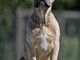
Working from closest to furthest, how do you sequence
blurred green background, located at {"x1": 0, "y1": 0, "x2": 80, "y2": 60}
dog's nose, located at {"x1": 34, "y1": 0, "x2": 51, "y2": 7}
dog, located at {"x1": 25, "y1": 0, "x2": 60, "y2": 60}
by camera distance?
dog's nose, located at {"x1": 34, "y1": 0, "x2": 51, "y2": 7}
dog, located at {"x1": 25, "y1": 0, "x2": 60, "y2": 60}
blurred green background, located at {"x1": 0, "y1": 0, "x2": 80, "y2": 60}

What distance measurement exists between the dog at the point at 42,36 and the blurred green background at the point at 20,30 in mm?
5062

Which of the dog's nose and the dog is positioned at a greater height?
the dog's nose

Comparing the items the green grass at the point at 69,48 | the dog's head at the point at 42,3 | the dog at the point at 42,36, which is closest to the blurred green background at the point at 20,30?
the green grass at the point at 69,48

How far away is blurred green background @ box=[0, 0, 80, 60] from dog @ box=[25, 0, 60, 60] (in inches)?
199

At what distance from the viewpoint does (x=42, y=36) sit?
476 centimetres

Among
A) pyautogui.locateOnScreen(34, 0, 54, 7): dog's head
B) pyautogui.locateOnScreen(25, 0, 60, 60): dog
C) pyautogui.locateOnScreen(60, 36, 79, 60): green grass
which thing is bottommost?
pyautogui.locateOnScreen(60, 36, 79, 60): green grass

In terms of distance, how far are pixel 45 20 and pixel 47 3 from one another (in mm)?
305

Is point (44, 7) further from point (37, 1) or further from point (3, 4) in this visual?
point (3, 4)

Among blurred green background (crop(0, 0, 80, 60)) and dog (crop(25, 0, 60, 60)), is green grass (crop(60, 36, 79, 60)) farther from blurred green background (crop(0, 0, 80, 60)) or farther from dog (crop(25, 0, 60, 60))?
dog (crop(25, 0, 60, 60))

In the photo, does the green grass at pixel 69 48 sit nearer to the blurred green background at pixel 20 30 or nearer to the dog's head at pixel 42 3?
the blurred green background at pixel 20 30

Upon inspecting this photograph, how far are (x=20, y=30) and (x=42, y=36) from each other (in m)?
5.54

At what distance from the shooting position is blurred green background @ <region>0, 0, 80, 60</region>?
10273 mm

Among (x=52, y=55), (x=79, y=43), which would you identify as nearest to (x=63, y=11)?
(x=79, y=43)

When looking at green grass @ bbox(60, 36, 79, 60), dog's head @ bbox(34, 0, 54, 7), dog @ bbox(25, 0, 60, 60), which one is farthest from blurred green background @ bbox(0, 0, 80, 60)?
dog's head @ bbox(34, 0, 54, 7)
